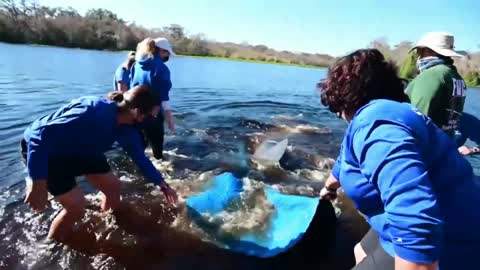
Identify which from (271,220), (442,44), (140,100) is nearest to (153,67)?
(140,100)

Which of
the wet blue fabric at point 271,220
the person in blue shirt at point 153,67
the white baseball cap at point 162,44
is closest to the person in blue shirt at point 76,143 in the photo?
the wet blue fabric at point 271,220

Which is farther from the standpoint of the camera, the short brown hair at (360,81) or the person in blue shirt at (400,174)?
the short brown hair at (360,81)

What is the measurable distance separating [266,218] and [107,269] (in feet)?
5.92

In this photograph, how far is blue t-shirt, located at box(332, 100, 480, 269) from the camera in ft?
4.79

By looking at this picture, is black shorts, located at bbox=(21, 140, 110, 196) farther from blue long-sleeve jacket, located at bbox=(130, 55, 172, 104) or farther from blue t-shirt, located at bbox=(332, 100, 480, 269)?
blue t-shirt, located at bbox=(332, 100, 480, 269)

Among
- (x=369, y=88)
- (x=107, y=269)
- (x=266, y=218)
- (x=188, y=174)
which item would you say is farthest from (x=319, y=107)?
(x=369, y=88)

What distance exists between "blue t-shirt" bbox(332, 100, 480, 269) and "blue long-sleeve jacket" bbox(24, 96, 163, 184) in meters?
2.37

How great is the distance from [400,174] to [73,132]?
114 inches

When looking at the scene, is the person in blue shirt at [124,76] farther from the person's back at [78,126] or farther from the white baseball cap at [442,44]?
the white baseball cap at [442,44]

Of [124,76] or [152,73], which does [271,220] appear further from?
[124,76]

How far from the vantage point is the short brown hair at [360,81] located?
6.10ft

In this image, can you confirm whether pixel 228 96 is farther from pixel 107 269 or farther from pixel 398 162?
pixel 398 162

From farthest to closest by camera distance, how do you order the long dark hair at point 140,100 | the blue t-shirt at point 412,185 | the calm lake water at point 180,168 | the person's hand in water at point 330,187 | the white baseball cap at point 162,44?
the white baseball cap at point 162,44 < the calm lake water at point 180,168 < the long dark hair at point 140,100 < the person's hand in water at point 330,187 < the blue t-shirt at point 412,185

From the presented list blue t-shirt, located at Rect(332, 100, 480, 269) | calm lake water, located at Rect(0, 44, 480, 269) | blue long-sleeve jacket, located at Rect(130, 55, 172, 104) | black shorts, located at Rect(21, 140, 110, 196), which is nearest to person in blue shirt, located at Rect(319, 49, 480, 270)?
blue t-shirt, located at Rect(332, 100, 480, 269)
